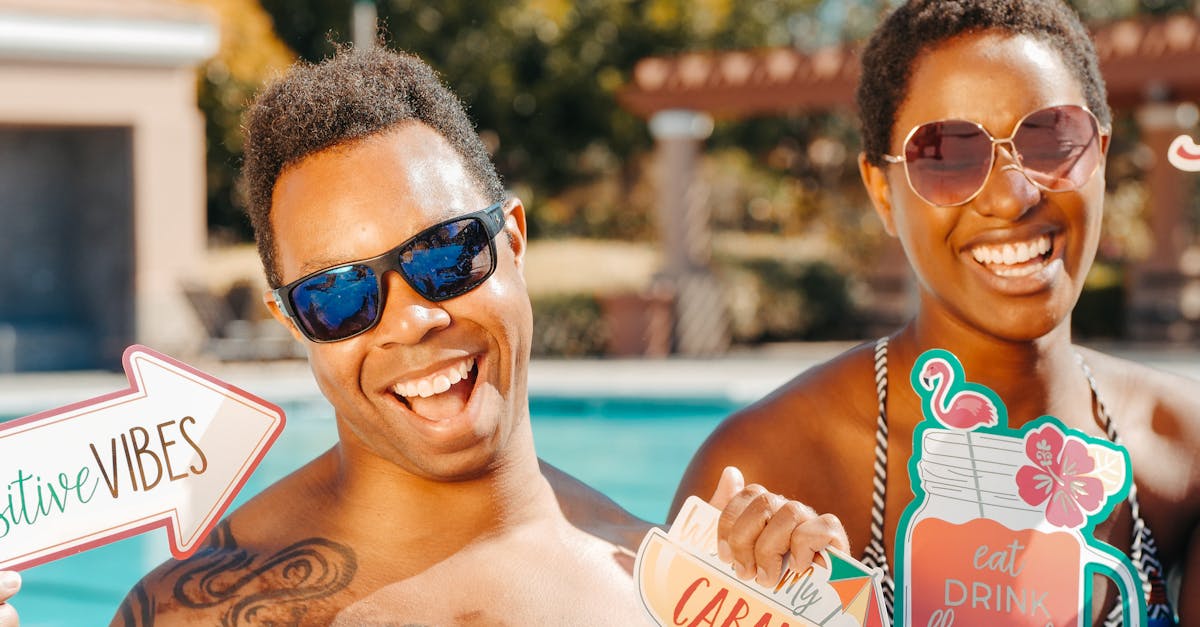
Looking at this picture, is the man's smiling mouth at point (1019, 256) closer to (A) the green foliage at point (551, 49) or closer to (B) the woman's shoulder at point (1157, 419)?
(B) the woman's shoulder at point (1157, 419)

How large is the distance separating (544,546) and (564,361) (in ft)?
40.7

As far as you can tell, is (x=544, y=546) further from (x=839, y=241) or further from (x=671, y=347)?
(x=839, y=241)

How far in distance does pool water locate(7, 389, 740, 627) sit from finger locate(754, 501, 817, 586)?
5.05 meters

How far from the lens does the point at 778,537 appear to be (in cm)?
171

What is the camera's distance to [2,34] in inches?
523

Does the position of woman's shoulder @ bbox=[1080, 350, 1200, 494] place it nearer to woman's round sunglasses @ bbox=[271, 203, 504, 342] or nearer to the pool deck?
woman's round sunglasses @ bbox=[271, 203, 504, 342]

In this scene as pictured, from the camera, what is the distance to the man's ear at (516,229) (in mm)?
2012

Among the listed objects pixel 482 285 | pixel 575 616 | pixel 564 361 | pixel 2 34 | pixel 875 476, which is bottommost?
pixel 564 361

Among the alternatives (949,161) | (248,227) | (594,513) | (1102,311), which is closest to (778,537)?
(594,513)

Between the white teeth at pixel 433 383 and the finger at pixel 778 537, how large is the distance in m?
0.47

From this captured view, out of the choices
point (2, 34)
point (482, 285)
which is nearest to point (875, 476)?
point (482, 285)

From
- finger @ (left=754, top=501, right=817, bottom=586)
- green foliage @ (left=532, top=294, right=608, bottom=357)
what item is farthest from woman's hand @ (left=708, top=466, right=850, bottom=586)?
green foliage @ (left=532, top=294, right=608, bottom=357)

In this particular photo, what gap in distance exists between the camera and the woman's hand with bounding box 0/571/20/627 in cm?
168

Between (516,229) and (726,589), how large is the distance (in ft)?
2.03
